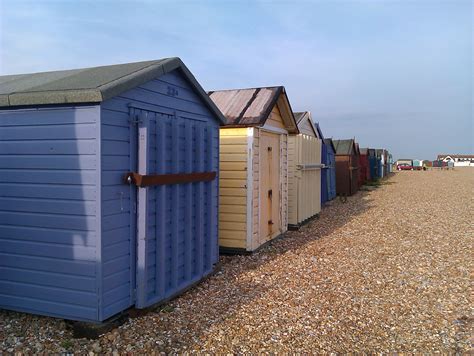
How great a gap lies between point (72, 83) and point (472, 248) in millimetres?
8572

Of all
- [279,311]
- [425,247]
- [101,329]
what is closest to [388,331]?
[279,311]

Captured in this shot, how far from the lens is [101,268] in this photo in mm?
4117

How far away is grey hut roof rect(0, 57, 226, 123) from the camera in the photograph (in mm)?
4090

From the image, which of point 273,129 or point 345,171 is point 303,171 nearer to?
point 273,129

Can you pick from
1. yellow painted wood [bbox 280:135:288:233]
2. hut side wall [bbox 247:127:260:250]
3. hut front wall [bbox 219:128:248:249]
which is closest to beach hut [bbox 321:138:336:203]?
yellow painted wood [bbox 280:135:288:233]

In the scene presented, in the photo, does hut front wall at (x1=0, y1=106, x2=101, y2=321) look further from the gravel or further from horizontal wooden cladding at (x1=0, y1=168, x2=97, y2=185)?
the gravel

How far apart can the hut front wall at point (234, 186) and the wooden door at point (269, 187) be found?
2.05 ft

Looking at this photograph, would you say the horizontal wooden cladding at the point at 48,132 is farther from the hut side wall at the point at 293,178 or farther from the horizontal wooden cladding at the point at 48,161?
the hut side wall at the point at 293,178

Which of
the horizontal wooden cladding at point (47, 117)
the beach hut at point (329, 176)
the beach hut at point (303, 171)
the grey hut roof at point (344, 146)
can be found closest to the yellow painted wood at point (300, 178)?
the beach hut at point (303, 171)

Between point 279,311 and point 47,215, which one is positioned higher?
point 47,215

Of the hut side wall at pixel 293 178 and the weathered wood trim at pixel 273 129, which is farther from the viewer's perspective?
the hut side wall at pixel 293 178

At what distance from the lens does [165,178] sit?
4.93 meters

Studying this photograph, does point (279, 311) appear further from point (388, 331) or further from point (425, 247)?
point (425, 247)

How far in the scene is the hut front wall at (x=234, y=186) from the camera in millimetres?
7969
